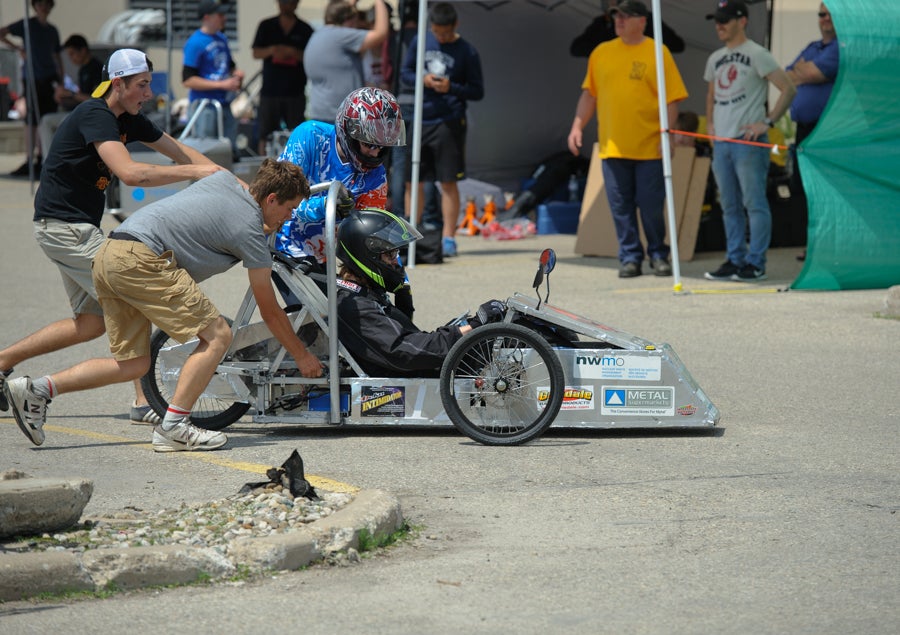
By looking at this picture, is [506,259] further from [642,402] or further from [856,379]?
[642,402]

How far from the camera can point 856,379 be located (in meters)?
7.78

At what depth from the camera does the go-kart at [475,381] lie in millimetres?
6176

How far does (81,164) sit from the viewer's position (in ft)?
21.0

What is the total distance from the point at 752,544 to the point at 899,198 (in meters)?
6.23

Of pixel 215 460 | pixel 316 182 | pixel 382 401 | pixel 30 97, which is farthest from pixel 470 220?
pixel 215 460

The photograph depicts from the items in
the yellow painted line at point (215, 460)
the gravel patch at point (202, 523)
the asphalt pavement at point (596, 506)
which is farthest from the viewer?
the yellow painted line at point (215, 460)

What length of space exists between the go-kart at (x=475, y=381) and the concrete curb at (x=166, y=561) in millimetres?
1616

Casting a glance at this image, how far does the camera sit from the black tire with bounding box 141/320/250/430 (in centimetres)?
657

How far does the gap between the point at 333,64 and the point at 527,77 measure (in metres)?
3.66

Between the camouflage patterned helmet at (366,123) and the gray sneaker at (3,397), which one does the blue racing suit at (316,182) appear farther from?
the gray sneaker at (3,397)

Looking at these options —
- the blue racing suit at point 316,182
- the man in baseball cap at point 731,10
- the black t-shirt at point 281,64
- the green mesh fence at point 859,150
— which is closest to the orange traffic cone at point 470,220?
the black t-shirt at point 281,64

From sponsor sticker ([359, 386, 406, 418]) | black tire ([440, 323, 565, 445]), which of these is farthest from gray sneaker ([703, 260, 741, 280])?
sponsor sticker ([359, 386, 406, 418])

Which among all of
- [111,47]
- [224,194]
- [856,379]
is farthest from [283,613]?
[111,47]

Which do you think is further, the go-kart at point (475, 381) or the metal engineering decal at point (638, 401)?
the metal engineering decal at point (638, 401)
